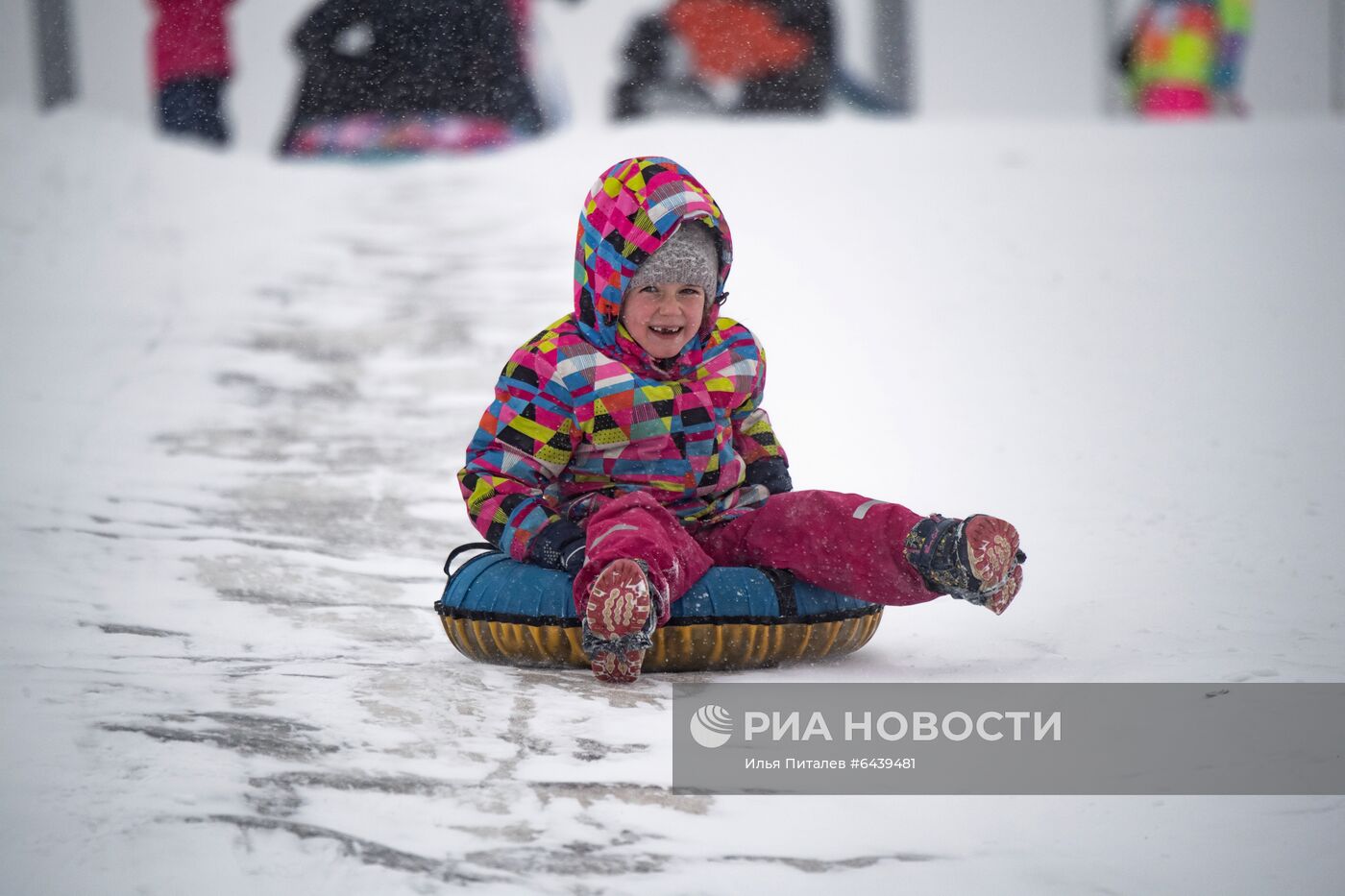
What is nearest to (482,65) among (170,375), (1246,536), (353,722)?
(170,375)

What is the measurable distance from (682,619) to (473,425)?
2634mm

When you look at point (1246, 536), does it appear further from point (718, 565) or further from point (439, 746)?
point (439, 746)

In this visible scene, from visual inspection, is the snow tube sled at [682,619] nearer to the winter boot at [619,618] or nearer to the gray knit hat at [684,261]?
the winter boot at [619,618]

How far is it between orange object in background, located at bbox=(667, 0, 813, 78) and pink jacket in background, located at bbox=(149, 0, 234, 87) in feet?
9.26

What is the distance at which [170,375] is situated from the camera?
5.44 m

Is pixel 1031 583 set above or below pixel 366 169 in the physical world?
below

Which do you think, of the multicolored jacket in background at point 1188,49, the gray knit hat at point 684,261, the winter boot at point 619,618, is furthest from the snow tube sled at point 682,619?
the multicolored jacket in background at point 1188,49

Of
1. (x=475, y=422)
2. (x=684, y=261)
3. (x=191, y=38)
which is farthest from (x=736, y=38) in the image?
(x=684, y=261)

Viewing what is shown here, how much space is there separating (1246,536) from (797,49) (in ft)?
21.8

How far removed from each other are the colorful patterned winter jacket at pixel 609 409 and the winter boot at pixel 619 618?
0.28 m

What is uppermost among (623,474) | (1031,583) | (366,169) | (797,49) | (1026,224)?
(797,49)

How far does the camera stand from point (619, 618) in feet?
7.38

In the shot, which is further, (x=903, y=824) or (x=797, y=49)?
(x=797, y=49)

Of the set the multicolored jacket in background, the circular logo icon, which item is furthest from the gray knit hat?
the multicolored jacket in background
